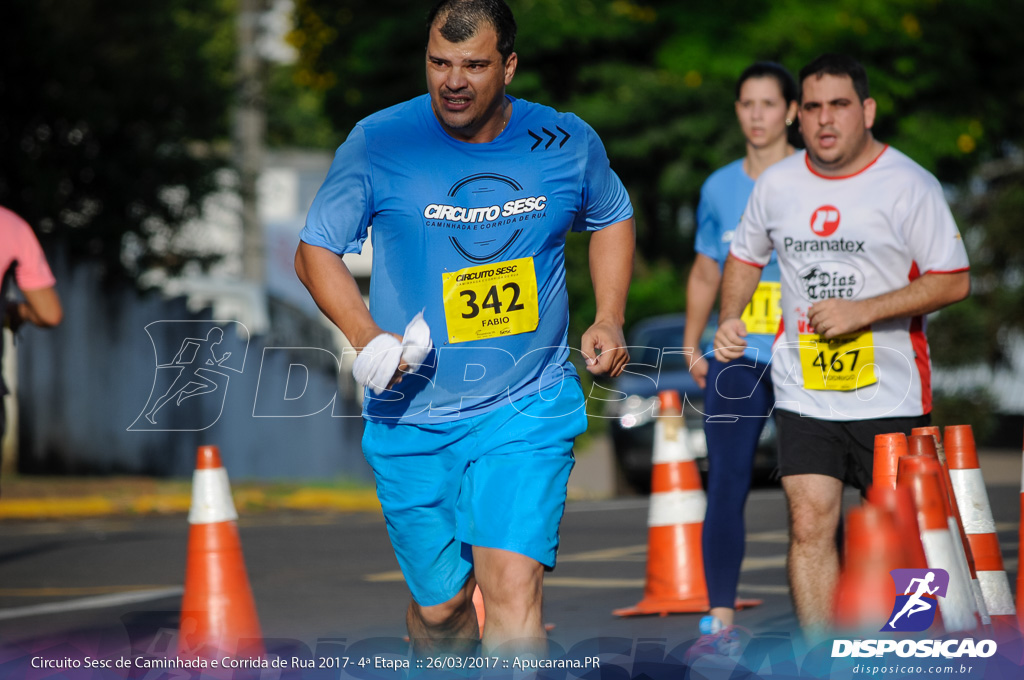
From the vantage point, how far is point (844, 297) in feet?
17.6

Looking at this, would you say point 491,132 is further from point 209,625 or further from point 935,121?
point 935,121

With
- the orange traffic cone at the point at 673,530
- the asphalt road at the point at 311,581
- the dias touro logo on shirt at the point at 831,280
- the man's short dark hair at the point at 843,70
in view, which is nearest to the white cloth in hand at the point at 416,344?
the dias touro logo on shirt at the point at 831,280

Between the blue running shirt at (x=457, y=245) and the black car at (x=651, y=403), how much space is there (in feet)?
30.6

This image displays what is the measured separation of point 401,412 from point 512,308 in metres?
0.47

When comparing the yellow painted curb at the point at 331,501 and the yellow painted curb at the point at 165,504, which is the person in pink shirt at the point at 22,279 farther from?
the yellow painted curb at the point at 331,501

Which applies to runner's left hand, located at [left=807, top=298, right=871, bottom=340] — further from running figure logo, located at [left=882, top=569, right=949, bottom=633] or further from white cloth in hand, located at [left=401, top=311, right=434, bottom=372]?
white cloth in hand, located at [left=401, top=311, right=434, bottom=372]

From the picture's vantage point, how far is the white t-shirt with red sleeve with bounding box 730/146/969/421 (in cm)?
528

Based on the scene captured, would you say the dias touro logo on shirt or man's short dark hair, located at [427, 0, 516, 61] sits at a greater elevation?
man's short dark hair, located at [427, 0, 516, 61]

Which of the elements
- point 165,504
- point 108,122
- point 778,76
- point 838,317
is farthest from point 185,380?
point 838,317

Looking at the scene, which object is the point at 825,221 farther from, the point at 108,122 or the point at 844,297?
the point at 108,122

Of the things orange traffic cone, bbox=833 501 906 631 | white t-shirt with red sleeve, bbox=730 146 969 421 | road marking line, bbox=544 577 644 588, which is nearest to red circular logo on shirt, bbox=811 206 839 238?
white t-shirt with red sleeve, bbox=730 146 969 421

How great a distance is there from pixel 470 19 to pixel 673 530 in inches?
142

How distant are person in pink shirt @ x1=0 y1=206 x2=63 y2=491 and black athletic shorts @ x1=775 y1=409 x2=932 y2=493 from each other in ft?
10.4

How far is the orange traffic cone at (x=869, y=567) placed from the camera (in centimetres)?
313
